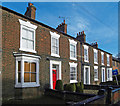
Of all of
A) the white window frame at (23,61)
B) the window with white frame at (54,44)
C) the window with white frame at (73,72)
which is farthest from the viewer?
the window with white frame at (73,72)

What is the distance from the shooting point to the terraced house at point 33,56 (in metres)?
8.42

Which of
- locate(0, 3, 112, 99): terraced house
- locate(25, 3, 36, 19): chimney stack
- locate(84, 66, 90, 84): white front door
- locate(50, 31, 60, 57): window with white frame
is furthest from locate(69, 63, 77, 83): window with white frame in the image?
locate(25, 3, 36, 19): chimney stack

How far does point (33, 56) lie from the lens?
31.2 feet

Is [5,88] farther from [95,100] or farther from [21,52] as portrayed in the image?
[95,100]

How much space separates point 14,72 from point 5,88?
122 centimetres

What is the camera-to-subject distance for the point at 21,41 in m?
9.22

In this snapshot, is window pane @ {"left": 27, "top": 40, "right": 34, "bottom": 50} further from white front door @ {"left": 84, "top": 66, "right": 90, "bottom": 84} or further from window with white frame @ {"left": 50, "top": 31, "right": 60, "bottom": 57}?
white front door @ {"left": 84, "top": 66, "right": 90, "bottom": 84}

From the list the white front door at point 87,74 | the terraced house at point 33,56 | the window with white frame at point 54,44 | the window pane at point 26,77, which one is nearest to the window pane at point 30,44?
the terraced house at point 33,56

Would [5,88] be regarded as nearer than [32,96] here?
Yes

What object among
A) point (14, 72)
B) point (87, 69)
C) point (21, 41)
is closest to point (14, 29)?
point (21, 41)

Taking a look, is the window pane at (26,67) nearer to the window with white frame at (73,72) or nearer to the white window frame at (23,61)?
the white window frame at (23,61)

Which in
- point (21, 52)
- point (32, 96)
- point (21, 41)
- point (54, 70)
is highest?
point (21, 41)

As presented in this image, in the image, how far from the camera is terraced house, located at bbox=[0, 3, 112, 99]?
8.42 meters

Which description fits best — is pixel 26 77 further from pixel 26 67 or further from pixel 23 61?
pixel 23 61
